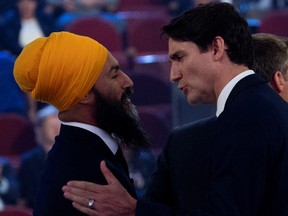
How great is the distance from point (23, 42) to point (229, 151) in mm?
3851

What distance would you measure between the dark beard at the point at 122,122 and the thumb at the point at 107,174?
14 cm

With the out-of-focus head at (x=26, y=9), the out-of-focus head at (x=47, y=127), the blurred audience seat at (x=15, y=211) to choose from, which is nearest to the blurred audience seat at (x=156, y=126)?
the out-of-focus head at (x=47, y=127)

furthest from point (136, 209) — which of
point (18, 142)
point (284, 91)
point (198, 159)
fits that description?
point (18, 142)

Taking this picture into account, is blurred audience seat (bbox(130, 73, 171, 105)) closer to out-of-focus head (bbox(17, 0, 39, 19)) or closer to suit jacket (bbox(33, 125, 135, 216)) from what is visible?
out-of-focus head (bbox(17, 0, 39, 19))

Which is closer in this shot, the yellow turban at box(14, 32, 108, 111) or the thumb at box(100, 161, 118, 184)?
the thumb at box(100, 161, 118, 184)

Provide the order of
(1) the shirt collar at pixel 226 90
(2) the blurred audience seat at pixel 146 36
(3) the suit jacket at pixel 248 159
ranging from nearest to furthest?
(3) the suit jacket at pixel 248 159
(1) the shirt collar at pixel 226 90
(2) the blurred audience seat at pixel 146 36

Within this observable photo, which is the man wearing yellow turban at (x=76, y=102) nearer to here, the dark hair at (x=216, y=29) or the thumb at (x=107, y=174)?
the thumb at (x=107, y=174)

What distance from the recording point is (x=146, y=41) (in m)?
5.28

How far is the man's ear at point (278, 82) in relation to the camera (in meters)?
1.53

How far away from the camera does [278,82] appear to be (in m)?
1.54

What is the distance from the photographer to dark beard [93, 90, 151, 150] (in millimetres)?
1475

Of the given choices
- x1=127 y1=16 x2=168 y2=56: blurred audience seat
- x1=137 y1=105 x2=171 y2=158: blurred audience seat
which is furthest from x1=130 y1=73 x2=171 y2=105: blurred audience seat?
x1=127 y1=16 x2=168 y2=56: blurred audience seat

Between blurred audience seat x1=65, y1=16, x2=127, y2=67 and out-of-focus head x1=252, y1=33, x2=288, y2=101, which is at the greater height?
out-of-focus head x1=252, y1=33, x2=288, y2=101

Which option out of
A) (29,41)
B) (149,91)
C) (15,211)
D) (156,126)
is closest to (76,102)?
(15,211)
